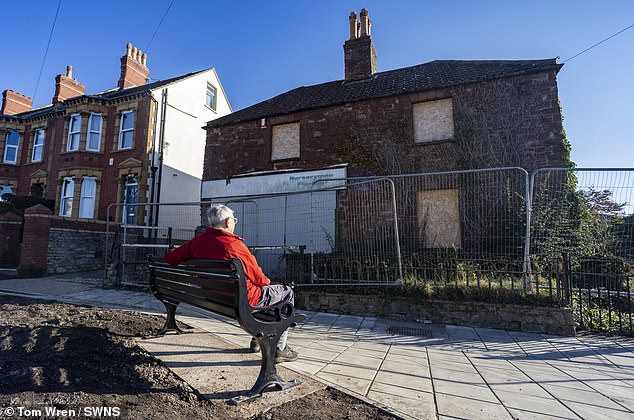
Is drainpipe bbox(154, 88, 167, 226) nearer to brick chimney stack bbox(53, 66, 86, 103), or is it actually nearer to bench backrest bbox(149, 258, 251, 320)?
brick chimney stack bbox(53, 66, 86, 103)

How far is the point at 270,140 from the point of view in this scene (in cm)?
1347

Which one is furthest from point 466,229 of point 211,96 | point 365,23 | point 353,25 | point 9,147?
point 9,147

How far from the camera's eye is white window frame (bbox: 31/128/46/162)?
731 inches

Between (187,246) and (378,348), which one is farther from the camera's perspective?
(378,348)

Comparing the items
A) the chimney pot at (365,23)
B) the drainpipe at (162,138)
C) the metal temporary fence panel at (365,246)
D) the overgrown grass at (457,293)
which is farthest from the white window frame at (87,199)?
the overgrown grass at (457,293)

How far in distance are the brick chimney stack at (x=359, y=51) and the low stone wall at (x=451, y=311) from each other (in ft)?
34.9

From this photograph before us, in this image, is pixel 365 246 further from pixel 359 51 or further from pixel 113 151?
pixel 113 151

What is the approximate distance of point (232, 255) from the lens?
285 centimetres

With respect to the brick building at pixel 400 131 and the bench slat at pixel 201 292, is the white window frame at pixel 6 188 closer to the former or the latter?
the brick building at pixel 400 131

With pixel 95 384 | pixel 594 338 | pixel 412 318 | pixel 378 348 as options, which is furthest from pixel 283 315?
pixel 594 338

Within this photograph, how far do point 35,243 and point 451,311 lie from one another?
13310mm

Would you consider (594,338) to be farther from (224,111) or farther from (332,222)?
(224,111)

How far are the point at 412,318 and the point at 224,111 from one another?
2015 centimetres

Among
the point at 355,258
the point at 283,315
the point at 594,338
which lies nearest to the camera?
the point at 283,315
